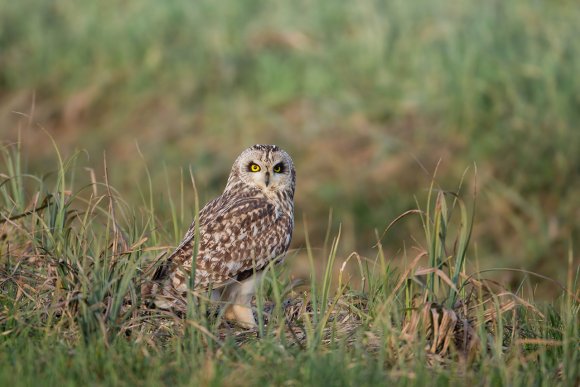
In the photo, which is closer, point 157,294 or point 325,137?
point 157,294

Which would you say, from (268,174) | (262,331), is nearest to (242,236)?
(268,174)

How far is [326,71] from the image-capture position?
11.4 m

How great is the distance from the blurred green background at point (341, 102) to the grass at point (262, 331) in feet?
13.6

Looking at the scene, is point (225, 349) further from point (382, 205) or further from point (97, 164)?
point (97, 164)

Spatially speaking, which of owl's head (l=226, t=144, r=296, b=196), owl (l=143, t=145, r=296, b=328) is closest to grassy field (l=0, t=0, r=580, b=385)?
owl (l=143, t=145, r=296, b=328)

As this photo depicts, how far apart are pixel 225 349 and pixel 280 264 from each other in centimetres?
138

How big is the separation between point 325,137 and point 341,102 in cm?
38

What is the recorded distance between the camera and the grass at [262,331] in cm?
448

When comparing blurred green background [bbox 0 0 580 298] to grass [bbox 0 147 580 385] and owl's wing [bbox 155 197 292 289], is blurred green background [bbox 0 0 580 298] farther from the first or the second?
grass [bbox 0 147 580 385]

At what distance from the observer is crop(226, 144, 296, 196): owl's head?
6.35 meters

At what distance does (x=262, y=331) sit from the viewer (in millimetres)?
4941

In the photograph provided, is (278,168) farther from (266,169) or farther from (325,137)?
(325,137)

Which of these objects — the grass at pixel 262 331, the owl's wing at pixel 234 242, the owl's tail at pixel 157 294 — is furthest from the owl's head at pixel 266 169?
the owl's tail at pixel 157 294

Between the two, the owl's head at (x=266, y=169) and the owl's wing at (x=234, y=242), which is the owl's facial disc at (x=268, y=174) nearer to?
the owl's head at (x=266, y=169)
